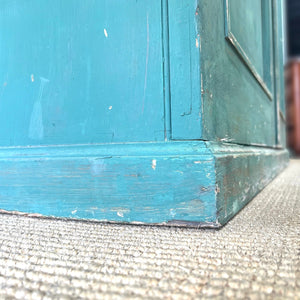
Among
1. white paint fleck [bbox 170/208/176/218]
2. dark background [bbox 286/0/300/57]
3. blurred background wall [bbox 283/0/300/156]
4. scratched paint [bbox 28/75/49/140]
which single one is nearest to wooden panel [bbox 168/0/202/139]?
white paint fleck [bbox 170/208/176/218]

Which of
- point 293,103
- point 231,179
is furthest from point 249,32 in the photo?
point 293,103

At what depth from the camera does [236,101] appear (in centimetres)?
64

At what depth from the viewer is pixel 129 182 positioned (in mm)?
469

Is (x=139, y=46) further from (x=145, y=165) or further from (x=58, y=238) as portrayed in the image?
(x=58, y=238)

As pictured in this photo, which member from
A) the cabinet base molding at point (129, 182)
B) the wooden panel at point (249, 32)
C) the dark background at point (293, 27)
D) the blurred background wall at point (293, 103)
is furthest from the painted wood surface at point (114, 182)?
the dark background at point (293, 27)

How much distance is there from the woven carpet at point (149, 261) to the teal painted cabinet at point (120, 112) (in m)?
0.05

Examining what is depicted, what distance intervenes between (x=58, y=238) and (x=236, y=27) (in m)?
0.64

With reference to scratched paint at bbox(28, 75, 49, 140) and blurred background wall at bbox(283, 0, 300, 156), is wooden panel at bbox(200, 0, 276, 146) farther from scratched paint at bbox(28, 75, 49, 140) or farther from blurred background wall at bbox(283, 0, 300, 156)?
blurred background wall at bbox(283, 0, 300, 156)

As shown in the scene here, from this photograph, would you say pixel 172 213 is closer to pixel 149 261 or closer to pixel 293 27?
pixel 149 261

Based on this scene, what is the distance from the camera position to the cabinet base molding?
44 cm

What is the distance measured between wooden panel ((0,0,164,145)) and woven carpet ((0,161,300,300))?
18 cm

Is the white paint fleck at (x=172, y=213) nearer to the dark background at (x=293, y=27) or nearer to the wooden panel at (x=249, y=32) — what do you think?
the wooden panel at (x=249, y=32)

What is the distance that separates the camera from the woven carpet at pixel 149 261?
0.25m

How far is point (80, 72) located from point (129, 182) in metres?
0.24
